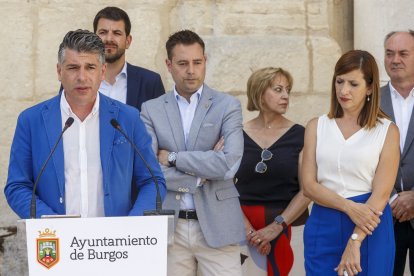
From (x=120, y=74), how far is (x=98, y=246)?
219 cm

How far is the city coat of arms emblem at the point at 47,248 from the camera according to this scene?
11.3 feet

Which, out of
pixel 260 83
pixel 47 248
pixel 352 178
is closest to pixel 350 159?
pixel 352 178

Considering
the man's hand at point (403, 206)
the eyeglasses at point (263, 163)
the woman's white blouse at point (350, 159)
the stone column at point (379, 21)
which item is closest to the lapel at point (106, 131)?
the woman's white blouse at point (350, 159)

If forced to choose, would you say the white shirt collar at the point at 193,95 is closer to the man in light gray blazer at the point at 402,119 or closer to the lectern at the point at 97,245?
the man in light gray blazer at the point at 402,119

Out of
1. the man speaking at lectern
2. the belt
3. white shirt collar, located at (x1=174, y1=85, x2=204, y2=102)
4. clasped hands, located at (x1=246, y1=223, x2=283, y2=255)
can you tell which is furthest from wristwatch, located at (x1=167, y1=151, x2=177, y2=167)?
the man speaking at lectern

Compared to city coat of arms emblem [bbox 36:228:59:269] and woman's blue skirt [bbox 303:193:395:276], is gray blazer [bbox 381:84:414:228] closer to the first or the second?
woman's blue skirt [bbox 303:193:395:276]

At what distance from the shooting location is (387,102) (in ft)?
17.9

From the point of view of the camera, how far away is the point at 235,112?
200 inches

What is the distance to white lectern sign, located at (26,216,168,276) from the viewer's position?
344 cm

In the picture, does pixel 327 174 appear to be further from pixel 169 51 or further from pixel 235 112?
pixel 169 51

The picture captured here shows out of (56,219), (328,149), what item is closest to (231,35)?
(328,149)

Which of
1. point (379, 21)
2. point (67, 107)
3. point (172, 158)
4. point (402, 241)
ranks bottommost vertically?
point (402, 241)

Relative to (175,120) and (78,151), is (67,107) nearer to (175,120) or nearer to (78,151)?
(78,151)

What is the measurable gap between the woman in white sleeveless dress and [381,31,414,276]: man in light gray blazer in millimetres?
499
